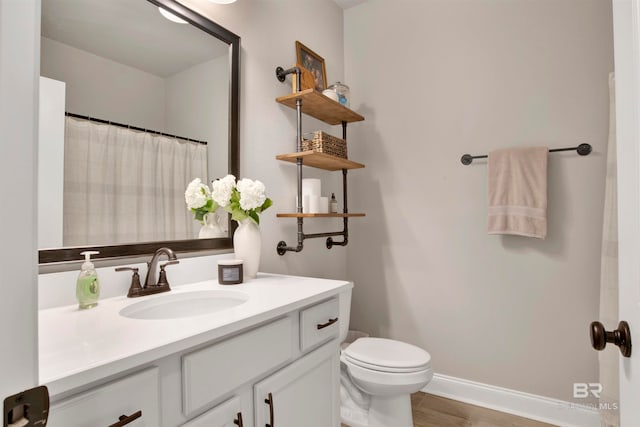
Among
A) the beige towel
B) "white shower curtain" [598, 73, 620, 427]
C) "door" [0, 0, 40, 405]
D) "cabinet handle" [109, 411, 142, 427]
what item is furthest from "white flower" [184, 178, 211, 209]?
"white shower curtain" [598, 73, 620, 427]

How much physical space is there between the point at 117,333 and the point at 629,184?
1.07 meters

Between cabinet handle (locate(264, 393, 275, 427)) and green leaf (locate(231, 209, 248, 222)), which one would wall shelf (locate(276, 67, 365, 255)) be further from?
cabinet handle (locate(264, 393, 275, 427))

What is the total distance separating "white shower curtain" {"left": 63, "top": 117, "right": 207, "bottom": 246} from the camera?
3.42 ft

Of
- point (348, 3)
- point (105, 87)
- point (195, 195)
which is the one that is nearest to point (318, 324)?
point (195, 195)

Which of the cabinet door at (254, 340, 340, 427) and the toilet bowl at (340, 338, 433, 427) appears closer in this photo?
the cabinet door at (254, 340, 340, 427)

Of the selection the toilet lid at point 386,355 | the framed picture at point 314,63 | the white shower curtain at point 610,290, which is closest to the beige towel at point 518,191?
the white shower curtain at point 610,290

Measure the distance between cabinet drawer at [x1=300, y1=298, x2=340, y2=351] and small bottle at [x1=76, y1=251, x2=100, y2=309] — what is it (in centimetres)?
60

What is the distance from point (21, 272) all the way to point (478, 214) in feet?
6.92

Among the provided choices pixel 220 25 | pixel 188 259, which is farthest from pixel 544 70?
pixel 188 259

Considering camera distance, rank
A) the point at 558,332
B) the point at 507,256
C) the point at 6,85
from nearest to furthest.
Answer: the point at 6,85 < the point at 558,332 < the point at 507,256

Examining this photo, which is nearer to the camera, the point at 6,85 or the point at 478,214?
the point at 6,85

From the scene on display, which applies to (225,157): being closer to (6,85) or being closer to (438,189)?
(6,85)

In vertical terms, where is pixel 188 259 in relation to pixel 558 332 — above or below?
above

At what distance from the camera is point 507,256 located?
1.95 m
